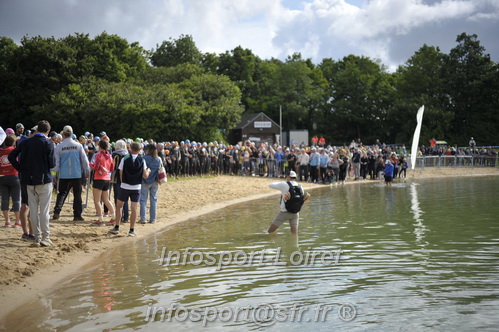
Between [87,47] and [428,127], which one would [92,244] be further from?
[428,127]

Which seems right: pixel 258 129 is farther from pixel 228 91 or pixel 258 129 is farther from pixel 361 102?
pixel 228 91

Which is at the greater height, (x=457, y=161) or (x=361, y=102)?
(x=361, y=102)

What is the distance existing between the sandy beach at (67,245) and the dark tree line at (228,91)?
1801 cm

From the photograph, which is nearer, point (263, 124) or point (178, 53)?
point (263, 124)

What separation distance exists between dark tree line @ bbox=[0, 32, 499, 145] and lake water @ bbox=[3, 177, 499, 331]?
2672cm

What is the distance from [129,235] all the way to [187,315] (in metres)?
5.95

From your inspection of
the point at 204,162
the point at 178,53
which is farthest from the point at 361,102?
the point at 204,162

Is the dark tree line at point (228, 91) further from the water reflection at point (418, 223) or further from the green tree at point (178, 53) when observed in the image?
the water reflection at point (418, 223)

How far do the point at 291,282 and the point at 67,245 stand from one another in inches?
199

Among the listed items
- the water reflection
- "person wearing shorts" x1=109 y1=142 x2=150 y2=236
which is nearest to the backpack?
the water reflection

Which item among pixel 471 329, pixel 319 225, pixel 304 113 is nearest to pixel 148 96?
pixel 319 225

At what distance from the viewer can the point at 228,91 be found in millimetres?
45906

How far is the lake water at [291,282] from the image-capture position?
6.62 m

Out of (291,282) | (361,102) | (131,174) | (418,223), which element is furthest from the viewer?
(361,102)
